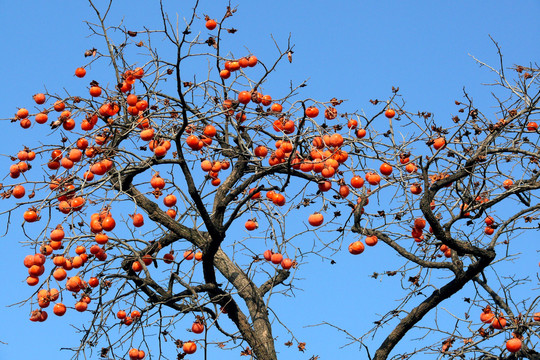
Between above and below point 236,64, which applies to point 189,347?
below

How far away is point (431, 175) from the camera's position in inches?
220

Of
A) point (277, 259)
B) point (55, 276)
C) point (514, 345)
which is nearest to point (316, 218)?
point (277, 259)

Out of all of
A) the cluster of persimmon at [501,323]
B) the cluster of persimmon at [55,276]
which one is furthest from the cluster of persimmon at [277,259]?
the cluster of persimmon at [501,323]

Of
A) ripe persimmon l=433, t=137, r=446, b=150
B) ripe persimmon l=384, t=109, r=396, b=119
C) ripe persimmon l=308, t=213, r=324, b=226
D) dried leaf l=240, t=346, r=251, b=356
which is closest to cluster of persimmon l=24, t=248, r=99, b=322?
dried leaf l=240, t=346, r=251, b=356

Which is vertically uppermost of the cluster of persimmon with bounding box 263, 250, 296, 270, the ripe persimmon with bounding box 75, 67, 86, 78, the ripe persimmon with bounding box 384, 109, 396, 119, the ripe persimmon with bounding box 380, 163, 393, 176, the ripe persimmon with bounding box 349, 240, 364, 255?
the ripe persimmon with bounding box 75, 67, 86, 78

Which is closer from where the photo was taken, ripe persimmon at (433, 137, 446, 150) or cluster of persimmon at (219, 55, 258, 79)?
cluster of persimmon at (219, 55, 258, 79)

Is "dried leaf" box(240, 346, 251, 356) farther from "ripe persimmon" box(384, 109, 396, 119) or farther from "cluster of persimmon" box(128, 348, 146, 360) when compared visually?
"ripe persimmon" box(384, 109, 396, 119)

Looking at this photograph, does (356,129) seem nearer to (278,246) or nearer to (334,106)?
(334,106)

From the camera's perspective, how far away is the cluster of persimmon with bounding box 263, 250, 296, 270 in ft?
17.5

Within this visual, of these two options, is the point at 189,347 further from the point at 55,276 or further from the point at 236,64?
the point at 236,64

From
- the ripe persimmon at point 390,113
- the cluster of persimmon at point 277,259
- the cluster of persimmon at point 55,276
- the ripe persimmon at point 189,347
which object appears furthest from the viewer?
the ripe persimmon at point 390,113

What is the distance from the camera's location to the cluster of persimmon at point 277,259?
210 inches

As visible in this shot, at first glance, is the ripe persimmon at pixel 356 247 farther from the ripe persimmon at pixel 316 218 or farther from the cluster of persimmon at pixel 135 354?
the cluster of persimmon at pixel 135 354

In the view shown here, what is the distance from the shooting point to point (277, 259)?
17.5ft
